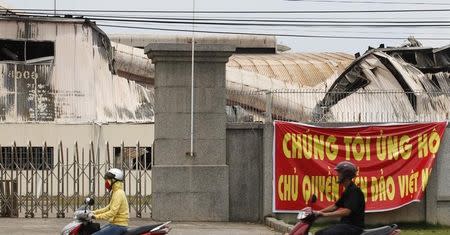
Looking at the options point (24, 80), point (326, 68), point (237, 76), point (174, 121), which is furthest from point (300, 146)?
point (326, 68)

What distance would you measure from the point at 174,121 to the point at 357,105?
388 cm

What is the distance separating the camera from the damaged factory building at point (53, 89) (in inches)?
1347

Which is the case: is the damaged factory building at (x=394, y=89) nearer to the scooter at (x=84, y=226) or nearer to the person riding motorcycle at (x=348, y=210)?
the scooter at (x=84, y=226)

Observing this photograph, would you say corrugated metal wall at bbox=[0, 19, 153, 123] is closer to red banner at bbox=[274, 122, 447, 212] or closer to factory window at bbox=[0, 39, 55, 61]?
factory window at bbox=[0, 39, 55, 61]

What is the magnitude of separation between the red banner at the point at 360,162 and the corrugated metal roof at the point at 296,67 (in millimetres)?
27070

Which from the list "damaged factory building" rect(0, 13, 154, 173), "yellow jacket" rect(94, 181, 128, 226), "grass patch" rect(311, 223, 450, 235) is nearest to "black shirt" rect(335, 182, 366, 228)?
"yellow jacket" rect(94, 181, 128, 226)

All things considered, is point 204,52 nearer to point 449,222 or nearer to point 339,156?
point 339,156

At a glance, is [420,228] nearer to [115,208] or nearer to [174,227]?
[174,227]

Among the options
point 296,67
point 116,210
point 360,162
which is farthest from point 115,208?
point 296,67

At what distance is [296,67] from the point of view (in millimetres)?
50719

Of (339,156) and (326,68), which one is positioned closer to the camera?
(339,156)

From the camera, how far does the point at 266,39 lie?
7300 centimetres

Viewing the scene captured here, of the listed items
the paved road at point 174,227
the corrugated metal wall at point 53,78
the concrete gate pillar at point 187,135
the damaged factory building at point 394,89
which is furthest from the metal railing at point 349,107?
the corrugated metal wall at point 53,78

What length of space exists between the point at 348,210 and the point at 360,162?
8936 mm
